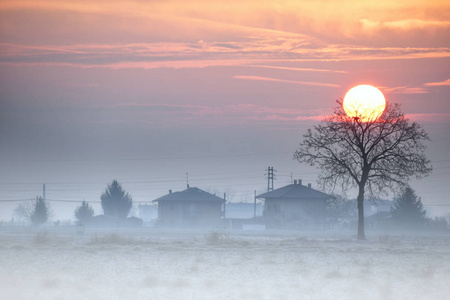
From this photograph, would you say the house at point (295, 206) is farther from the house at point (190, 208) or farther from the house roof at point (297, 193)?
the house at point (190, 208)

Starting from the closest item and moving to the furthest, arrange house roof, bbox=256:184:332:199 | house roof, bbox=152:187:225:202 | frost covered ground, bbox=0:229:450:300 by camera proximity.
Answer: frost covered ground, bbox=0:229:450:300 < house roof, bbox=256:184:332:199 < house roof, bbox=152:187:225:202

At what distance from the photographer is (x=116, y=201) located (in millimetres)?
121375

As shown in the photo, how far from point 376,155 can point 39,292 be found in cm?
3822

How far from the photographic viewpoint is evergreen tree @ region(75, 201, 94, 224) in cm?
11975

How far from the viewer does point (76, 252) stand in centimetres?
3691

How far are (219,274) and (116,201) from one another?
97.4 metres

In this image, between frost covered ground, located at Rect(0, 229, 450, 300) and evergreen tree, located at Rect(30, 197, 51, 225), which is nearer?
frost covered ground, located at Rect(0, 229, 450, 300)

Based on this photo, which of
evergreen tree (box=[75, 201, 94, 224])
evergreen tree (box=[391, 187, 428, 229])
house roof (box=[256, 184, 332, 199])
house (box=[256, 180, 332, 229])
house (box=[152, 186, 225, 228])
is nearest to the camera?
evergreen tree (box=[391, 187, 428, 229])

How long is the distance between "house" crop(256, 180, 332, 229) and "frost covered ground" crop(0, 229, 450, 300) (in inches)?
2556

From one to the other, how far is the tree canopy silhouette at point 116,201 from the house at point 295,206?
77.4 feet

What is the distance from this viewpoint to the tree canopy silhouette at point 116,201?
121m

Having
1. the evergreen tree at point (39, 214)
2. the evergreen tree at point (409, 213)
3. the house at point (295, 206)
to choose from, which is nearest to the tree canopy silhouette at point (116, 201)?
the evergreen tree at point (39, 214)

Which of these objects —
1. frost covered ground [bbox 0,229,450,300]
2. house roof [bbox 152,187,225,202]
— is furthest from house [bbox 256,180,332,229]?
frost covered ground [bbox 0,229,450,300]

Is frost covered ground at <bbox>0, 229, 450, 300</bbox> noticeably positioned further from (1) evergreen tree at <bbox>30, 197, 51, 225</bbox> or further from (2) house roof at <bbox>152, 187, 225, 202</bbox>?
(2) house roof at <bbox>152, 187, 225, 202</bbox>
